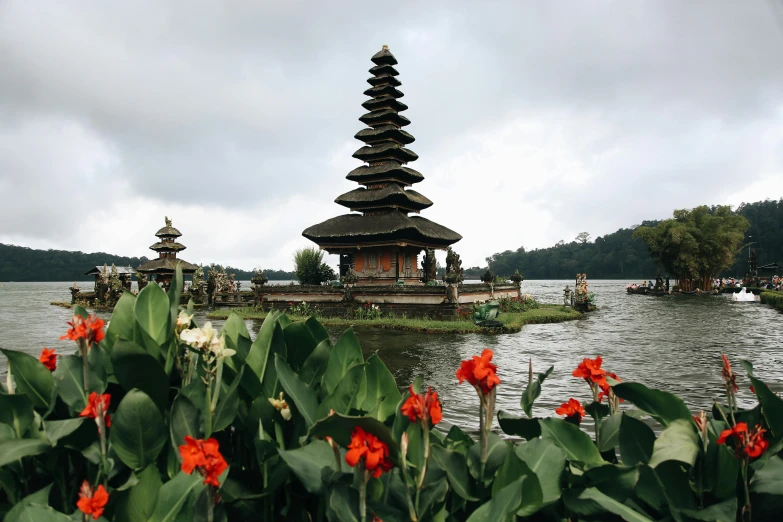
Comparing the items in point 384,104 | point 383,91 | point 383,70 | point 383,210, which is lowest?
point 383,210

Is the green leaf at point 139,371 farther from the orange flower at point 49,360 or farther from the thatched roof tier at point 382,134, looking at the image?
the thatched roof tier at point 382,134

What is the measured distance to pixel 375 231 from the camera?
79.5ft

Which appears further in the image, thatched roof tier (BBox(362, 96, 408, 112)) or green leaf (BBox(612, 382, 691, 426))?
thatched roof tier (BBox(362, 96, 408, 112))

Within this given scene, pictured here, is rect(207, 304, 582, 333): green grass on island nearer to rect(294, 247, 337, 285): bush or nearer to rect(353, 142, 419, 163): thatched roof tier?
rect(294, 247, 337, 285): bush

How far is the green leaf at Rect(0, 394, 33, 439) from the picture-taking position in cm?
164

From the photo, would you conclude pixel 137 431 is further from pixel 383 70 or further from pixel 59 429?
pixel 383 70

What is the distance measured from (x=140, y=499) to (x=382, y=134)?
1081 inches

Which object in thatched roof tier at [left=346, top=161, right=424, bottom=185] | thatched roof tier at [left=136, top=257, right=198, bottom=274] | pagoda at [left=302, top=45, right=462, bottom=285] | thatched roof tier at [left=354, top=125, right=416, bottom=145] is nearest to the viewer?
pagoda at [left=302, top=45, right=462, bottom=285]

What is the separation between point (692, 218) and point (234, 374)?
58.1 m

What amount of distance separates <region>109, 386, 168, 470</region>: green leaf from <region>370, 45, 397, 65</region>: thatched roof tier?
3032 centimetres

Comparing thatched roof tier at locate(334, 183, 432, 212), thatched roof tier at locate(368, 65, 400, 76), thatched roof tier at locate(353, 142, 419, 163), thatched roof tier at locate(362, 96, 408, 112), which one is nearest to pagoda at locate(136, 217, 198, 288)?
thatched roof tier at locate(334, 183, 432, 212)

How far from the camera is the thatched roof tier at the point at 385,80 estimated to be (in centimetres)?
2905

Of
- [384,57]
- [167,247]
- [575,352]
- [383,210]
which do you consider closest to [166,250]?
[167,247]

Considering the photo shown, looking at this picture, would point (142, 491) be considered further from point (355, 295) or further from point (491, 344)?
point (355, 295)
